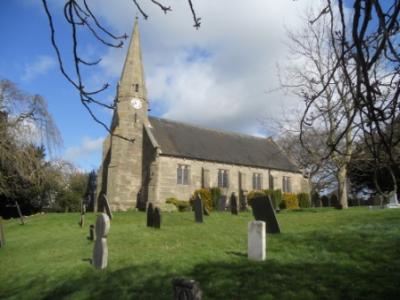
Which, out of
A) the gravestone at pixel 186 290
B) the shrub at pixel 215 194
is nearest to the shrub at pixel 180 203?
the shrub at pixel 215 194

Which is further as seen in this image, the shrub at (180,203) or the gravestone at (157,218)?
the shrub at (180,203)

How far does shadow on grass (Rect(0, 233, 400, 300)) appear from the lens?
6.34 meters

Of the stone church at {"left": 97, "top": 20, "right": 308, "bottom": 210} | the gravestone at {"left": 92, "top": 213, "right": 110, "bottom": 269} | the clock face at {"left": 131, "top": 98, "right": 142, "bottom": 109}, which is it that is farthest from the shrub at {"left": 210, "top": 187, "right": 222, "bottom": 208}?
the gravestone at {"left": 92, "top": 213, "right": 110, "bottom": 269}

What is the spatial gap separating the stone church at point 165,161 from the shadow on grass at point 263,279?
21.7 m

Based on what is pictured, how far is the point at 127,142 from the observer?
3158 centimetres

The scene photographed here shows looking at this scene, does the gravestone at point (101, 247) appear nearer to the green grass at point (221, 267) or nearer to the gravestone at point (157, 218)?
the green grass at point (221, 267)

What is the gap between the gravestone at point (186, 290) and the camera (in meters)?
3.63

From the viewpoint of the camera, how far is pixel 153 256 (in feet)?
30.3

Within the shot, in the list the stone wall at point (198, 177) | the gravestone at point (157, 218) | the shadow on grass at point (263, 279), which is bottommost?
the shadow on grass at point (263, 279)

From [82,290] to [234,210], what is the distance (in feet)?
50.0

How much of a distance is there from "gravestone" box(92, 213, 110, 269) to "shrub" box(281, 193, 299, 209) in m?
28.3

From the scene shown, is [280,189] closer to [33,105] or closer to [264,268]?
[33,105]

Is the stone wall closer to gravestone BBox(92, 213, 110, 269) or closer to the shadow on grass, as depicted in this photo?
gravestone BBox(92, 213, 110, 269)

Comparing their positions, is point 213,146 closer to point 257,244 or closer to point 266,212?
point 266,212
